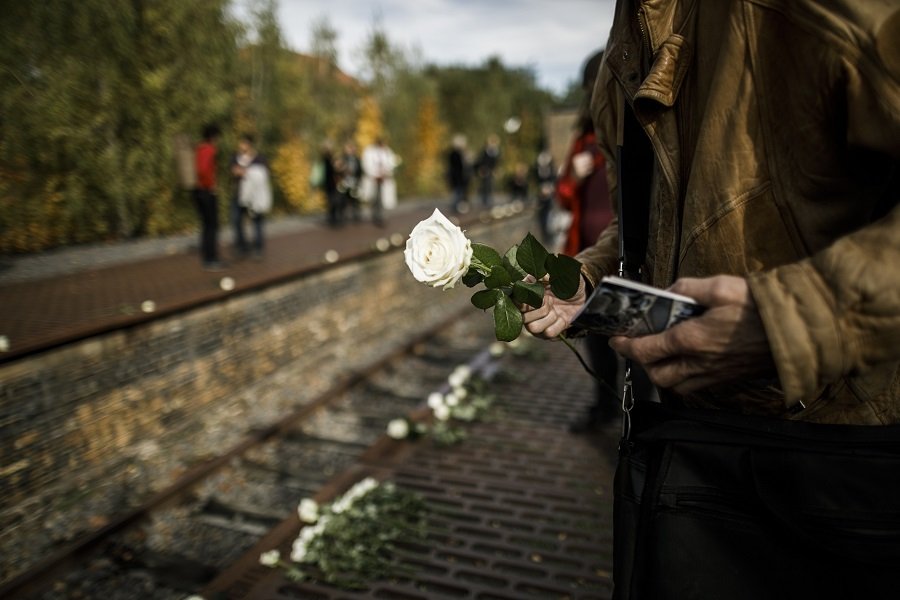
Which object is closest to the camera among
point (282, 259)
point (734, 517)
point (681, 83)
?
point (734, 517)

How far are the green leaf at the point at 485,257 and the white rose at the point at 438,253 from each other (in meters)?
0.08

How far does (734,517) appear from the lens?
1136 millimetres

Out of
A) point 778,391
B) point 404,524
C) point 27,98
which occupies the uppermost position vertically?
point 27,98

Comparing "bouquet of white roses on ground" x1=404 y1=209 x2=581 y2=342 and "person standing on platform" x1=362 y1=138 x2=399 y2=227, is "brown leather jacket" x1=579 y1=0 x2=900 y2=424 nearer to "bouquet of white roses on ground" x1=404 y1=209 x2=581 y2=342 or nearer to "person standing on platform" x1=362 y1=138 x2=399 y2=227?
"bouquet of white roses on ground" x1=404 y1=209 x2=581 y2=342

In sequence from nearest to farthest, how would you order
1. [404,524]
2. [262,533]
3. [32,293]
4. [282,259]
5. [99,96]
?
[404,524], [262,533], [32,293], [282,259], [99,96]

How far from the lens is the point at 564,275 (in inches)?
55.7

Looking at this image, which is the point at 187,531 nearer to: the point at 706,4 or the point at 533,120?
the point at 706,4

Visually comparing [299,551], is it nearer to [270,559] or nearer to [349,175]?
[270,559]

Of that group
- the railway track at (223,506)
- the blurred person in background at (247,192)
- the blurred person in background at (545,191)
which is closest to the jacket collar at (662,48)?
the railway track at (223,506)

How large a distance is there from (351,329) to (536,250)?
26.9 ft

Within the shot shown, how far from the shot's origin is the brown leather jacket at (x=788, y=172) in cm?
96

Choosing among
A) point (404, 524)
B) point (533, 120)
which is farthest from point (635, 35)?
point (533, 120)

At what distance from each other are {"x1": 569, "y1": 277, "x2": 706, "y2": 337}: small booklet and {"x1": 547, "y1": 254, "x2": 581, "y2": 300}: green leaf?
273 mm

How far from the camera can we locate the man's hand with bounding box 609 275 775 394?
1.01 metres
